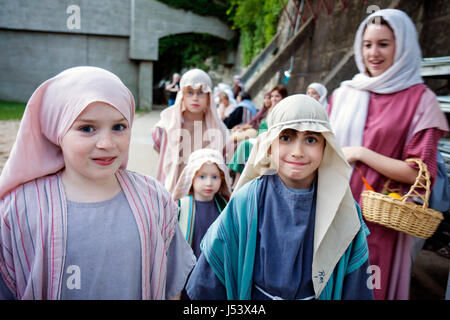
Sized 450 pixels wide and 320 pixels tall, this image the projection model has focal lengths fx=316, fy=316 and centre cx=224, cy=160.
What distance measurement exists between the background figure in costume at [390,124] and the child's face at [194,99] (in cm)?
156

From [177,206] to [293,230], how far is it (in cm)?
55

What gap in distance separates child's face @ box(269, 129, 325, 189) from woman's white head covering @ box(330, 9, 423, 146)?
68 centimetres

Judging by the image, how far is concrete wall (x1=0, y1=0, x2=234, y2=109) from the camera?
7.05 metres

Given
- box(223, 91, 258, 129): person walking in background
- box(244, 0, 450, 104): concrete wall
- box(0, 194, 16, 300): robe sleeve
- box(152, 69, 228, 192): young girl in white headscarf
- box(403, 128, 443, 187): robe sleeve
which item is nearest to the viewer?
box(0, 194, 16, 300): robe sleeve

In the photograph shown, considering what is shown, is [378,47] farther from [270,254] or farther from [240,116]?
[240,116]

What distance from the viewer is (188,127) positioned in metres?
3.37

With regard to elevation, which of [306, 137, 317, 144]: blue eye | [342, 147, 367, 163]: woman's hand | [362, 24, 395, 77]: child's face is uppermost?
[362, 24, 395, 77]: child's face

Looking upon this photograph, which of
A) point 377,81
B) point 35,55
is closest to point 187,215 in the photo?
point 377,81

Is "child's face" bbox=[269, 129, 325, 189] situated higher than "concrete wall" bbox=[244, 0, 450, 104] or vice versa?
"concrete wall" bbox=[244, 0, 450, 104]

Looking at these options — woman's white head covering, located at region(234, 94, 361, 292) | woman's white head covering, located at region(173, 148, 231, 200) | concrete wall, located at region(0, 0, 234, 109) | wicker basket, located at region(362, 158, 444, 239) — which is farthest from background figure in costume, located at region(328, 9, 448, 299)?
concrete wall, located at region(0, 0, 234, 109)

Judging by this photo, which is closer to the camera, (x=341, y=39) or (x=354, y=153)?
(x=354, y=153)

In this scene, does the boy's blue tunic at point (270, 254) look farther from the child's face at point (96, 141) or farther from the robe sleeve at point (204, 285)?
the child's face at point (96, 141)

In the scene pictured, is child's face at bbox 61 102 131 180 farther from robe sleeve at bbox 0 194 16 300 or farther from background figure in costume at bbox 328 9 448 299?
background figure in costume at bbox 328 9 448 299
